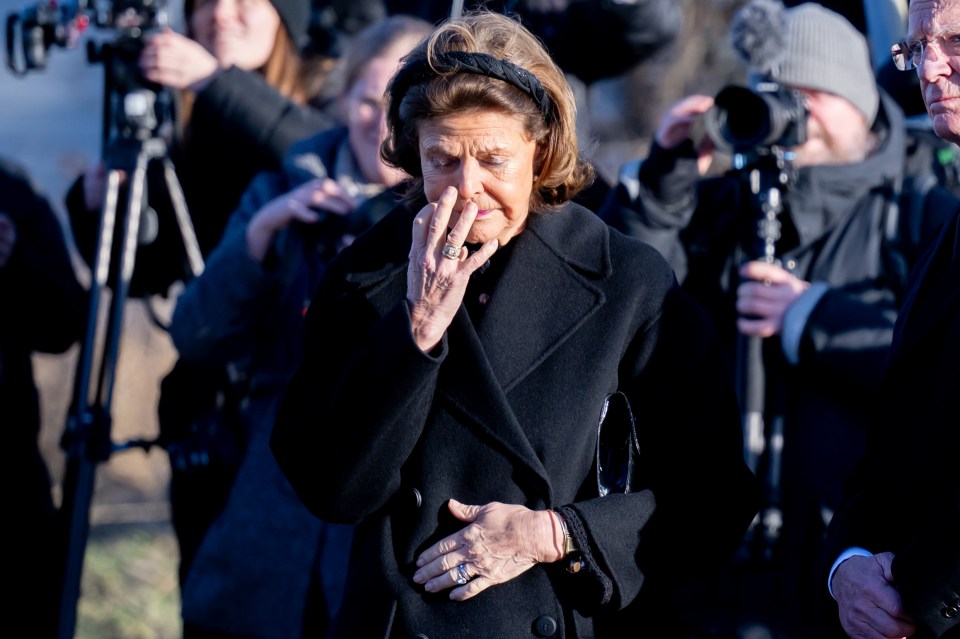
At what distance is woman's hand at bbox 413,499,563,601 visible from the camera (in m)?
2.05

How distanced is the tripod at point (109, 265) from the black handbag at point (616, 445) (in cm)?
150

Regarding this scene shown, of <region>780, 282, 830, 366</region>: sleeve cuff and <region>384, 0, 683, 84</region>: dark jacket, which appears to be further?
<region>384, 0, 683, 84</region>: dark jacket

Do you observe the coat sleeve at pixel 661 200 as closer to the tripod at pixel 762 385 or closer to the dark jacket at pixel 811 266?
the dark jacket at pixel 811 266

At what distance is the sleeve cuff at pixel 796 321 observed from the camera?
282 cm

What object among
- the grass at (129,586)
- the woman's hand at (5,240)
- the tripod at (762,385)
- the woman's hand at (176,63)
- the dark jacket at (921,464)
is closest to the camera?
the dark jacket at (921,464)

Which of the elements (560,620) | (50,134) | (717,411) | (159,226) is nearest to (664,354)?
(717,411)

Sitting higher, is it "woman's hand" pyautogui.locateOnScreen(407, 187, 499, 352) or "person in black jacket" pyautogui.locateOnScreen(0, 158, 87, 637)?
"woman's hand" pyautogui.locateOnScreen(407, 187, 499, 352)

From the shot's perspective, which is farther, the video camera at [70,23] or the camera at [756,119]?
the video camera at [70,23]

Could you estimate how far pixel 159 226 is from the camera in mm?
3670

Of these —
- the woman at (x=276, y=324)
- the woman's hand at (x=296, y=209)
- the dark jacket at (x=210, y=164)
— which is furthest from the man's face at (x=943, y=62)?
the dark jacket at (x=210, y=164)

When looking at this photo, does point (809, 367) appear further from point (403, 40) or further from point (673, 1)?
point (673, 1)

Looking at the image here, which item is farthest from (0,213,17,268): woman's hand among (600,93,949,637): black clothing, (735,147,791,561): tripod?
(735,147,791,561): tripod

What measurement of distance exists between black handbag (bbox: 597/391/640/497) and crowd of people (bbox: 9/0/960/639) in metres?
0.01

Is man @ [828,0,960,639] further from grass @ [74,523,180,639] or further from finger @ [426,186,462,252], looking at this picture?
grass @ [74,523,180,639]
